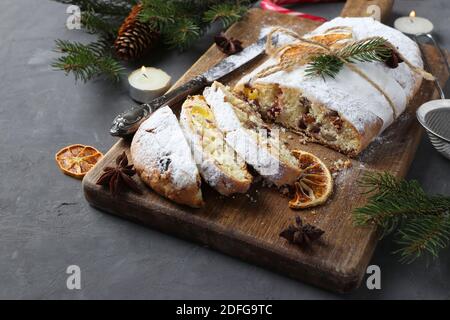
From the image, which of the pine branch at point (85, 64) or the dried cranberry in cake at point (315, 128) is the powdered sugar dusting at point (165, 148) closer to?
the dried cranberry in cake at point (315, 128)

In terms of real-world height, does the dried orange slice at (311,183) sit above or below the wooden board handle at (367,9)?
below

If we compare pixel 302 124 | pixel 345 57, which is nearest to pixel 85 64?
pixel 302 124

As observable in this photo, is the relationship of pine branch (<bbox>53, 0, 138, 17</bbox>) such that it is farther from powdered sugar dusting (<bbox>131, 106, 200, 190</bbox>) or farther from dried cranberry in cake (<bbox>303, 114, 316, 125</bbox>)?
dried cranberry in cake (<bbox>303, 114, 316, 125</bbox>)

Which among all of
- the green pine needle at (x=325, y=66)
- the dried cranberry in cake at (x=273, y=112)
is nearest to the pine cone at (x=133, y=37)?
the dried cranberry in cake at (x=273, y=112)

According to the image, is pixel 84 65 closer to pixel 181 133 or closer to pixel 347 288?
pixel 181 133

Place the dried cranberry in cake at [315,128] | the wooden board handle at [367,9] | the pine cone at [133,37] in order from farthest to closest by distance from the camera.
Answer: the wooden board handle at [367,9] < the pine cone at [133,37] < the dried cranberry in cake at [315,128]
